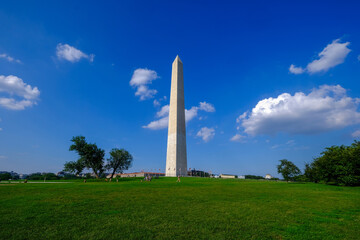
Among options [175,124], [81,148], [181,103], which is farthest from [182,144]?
[81,148]

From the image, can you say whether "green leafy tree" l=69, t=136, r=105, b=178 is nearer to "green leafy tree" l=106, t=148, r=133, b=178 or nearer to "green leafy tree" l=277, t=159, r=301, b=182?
"green leafy tree" l=106, t=148, r=133, b=178

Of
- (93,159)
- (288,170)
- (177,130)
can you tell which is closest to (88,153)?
(93,159)

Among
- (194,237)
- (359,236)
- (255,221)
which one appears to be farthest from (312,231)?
(194,237)

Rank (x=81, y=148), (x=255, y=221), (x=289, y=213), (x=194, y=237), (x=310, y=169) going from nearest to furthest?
(x=194, y=237) → (x=255, y=221) → (x=289, y=213) → (x=310, y=169) → (x=81, y=148)

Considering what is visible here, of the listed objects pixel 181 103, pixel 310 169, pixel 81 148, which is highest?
pixel 181 103

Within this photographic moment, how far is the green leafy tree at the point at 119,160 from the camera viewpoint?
5472cm

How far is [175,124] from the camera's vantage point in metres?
65.9

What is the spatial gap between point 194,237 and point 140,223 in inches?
87.3

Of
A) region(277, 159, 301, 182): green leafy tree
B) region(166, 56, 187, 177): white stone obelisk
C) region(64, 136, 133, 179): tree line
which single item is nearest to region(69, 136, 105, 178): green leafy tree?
region(64, 136, 133, 179): tree line

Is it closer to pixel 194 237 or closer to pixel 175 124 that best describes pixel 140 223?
pixel 194 237

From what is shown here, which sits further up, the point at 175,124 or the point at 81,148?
the point at 175,124

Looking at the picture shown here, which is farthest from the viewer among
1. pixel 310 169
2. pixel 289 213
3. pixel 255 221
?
pixel 310 169

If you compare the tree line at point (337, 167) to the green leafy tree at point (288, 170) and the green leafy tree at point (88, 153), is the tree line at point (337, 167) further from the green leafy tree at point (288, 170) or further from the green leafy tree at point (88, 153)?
the green leafy tree at point (88, 153)

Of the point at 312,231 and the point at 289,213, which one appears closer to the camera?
the point at 312,231
